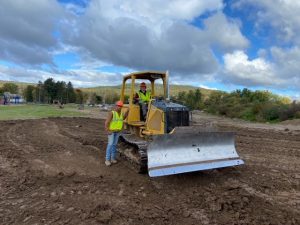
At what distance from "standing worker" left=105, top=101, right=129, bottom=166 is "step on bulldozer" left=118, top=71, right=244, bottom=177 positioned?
0.30 meters

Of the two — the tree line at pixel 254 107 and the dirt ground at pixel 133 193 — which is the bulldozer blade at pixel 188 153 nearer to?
the dirt ground at pixel 133 193

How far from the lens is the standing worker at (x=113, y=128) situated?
945 centimetres

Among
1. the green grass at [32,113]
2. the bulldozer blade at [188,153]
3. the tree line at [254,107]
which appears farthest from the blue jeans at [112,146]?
the green grass at [32,113]

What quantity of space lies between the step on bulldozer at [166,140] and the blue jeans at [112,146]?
0.26m

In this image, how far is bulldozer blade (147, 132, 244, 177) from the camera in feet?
25.1

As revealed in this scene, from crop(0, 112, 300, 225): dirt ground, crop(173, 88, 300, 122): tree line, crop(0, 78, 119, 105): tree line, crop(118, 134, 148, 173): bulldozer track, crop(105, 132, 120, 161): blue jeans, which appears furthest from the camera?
crop(0, 78, 119, 105): tree line

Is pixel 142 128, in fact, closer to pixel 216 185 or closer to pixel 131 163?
pixel 131 163

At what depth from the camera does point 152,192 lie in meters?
7.11

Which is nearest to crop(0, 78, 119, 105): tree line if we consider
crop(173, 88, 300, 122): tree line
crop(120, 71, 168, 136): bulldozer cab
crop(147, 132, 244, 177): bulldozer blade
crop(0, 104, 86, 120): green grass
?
crop(173, 88, 300, 122): tree line

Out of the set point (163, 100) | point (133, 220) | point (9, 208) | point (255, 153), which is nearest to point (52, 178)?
point (9, 208)

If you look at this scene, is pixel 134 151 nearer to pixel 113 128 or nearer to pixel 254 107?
pixel 113 128

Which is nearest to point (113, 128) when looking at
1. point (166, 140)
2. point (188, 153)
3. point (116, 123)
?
point (116, 123)

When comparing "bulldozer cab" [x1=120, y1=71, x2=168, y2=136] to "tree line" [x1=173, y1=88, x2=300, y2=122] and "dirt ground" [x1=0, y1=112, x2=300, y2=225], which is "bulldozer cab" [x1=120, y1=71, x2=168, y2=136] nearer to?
"dirt ground" [x1=0, y1=112, x2=300, y2=225]

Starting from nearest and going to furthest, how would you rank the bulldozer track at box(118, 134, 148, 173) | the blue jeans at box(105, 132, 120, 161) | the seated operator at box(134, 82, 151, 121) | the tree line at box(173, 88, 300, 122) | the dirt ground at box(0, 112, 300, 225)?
the dirt ground at box(0, 112, 300, 225)
the bulldozer track at box(118, 134, 148, 173)
the blue jeans at box(105, 132, 120, 161)
the seated operator at box(134, 82, 151, 121)
the tree line at box(173, 88, 300, 122)
